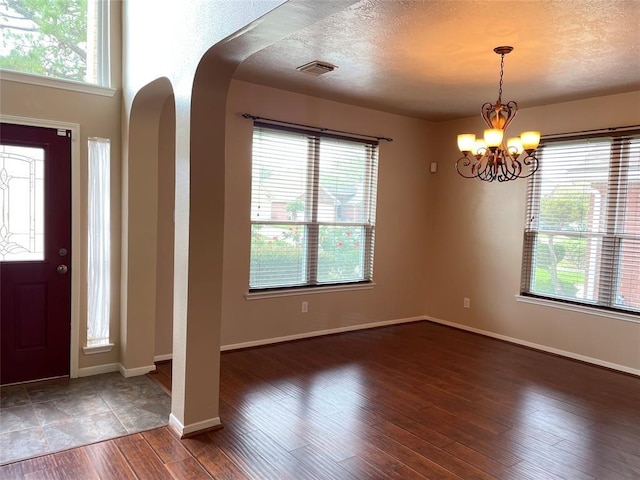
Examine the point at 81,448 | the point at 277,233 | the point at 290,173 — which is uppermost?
the point at 290,173

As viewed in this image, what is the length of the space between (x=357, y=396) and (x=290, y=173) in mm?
2352

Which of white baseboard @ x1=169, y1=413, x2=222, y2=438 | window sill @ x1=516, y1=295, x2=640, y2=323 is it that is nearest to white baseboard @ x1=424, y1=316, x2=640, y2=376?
window sill @ x1=516, y1=295, x2=640, y2=323

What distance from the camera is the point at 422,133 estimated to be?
6.02 meters

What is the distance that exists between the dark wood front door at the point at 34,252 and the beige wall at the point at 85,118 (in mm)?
102

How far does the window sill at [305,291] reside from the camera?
15.5ft

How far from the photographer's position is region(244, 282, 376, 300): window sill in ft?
15.5

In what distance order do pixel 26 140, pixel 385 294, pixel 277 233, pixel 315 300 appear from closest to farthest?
1. pixel 26 140
2. pixel 277 233
3. pixel 315 300
4. pixel 385 294

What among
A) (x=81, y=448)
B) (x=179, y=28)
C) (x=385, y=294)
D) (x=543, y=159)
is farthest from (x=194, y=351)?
(x=543, y=159)

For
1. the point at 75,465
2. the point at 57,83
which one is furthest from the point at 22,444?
the point at 57,83

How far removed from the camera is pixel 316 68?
3.93 meters

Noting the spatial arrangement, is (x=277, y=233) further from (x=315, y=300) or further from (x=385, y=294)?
(x=385, y=294)

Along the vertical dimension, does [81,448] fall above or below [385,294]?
below

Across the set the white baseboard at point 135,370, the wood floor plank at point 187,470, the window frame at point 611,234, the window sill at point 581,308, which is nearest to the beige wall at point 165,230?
the white baseboard at point 135,370

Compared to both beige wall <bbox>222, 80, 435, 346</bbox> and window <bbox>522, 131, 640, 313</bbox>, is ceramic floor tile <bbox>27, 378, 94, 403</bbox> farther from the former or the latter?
window <bbox>522, 131, 640, 313</bbox>
